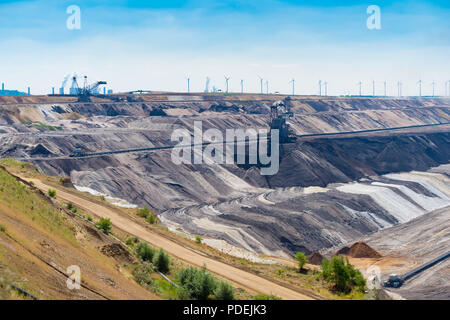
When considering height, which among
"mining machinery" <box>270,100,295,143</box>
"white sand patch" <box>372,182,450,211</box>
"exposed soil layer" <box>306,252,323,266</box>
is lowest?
"exposed soil layer" <box>306,252,323,266</box>

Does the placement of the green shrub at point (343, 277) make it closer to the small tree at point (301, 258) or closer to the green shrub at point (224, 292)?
the small tree at point (301, 258)

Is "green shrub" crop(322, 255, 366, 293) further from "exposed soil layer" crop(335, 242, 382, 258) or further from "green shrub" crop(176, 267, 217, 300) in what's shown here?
"exposed soil layer" crop(335, 242, 382, 258)

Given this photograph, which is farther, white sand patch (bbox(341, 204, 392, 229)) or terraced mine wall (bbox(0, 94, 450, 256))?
white sand patch (bbox(341, 204, 392, 229))

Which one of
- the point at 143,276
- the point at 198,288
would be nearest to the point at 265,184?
the point at 143,276

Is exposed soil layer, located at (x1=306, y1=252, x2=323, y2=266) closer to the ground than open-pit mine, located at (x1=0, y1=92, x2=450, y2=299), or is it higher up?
closer to the ground

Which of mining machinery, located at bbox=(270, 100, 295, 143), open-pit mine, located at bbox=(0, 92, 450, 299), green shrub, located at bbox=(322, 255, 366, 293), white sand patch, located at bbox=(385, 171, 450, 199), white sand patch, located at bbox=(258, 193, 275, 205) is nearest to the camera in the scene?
green shrub, located at bbox=(322, 255, 366, 293)

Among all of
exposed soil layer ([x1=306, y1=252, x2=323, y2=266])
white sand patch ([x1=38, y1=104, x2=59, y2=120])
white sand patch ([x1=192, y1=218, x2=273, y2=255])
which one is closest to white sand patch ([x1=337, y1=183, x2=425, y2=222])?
exposed soil layer ([x1=306, y1=252, x2=323, y2=266])

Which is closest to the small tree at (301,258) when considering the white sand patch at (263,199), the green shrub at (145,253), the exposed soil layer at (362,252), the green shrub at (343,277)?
the green shrub at (343,277)

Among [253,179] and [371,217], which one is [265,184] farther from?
[371,217]

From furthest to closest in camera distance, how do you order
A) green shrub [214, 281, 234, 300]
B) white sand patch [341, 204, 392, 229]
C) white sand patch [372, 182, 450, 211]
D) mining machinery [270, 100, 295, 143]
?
mining machinery [270, 100, 295, 143], white sand patch [372, 182, 450, 211], white sand patch [341, 204, 392, 229], green shrub [214, 281, 234, 300]
